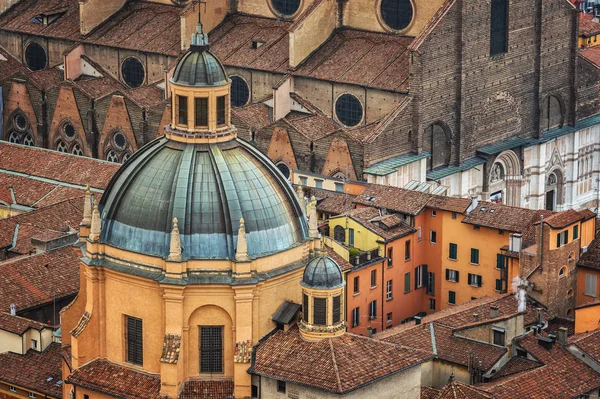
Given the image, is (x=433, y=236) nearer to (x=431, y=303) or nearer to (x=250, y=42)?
(x=431, y=303)

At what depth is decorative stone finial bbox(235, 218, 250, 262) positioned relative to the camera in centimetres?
6041

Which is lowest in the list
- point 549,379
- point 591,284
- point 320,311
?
point 549,379

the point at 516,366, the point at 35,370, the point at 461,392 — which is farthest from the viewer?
the point at 516,366

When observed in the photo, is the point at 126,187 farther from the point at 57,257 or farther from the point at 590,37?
the point at 590,37

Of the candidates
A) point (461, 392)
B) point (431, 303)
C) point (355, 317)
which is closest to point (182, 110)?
point (461, 392)

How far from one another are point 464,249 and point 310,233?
71.0 feet

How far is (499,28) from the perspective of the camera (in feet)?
323

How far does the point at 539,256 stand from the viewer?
7756cm

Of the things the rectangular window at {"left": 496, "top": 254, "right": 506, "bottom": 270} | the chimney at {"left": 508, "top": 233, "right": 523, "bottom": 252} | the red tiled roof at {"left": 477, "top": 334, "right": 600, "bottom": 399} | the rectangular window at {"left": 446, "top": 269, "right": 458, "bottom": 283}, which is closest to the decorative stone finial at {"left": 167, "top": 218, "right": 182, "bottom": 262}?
the red tiled roof at {"left": 477, "top": 334, "right": 600, "bottom": 399}

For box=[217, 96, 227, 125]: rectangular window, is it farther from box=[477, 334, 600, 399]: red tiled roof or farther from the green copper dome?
box=[477, 334, 600, 399]: red tiled roof

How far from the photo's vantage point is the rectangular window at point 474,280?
83.4m

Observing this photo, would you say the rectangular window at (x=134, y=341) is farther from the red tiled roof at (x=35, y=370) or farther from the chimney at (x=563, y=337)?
the chimney at (x=563, y=337)

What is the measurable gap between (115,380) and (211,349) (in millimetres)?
3335

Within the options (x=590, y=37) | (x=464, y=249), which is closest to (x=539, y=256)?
(x=464, y=249)
